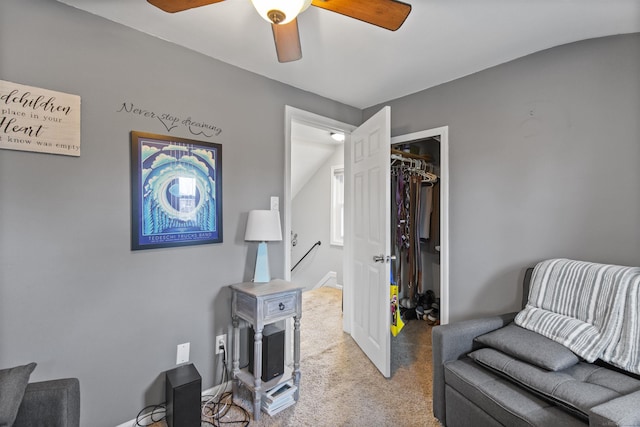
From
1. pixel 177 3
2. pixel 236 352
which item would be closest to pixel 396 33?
pixel 177 3

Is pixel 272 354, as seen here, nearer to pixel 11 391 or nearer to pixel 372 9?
Result: pixel 11 391

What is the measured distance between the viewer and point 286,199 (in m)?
2.43

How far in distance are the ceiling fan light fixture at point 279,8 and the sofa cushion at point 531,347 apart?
184 cm

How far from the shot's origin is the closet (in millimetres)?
3328

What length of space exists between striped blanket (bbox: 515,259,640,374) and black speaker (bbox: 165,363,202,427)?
75.4 inches

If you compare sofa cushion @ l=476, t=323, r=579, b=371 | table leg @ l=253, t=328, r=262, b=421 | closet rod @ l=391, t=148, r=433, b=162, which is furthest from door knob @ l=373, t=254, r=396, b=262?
closet rod @ l=391, t=148, r=433, b=162

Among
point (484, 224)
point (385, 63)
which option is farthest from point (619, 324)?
point (385, 63)

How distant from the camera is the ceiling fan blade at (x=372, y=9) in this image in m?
1.18

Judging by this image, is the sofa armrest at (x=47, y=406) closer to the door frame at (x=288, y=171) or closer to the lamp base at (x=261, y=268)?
the lamp base at (x=261, y=268)

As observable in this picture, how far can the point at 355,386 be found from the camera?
2162 millimetres

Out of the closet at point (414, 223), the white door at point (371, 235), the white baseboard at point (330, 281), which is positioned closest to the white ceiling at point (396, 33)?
the white door at point (371, 235)

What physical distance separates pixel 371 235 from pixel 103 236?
1874 mm

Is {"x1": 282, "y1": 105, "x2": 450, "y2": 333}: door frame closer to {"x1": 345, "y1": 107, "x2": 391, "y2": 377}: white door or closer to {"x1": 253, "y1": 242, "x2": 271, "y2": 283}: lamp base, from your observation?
{"x1": 253, "y1": 242, "x2": 271, "y2": 283}: lamp base

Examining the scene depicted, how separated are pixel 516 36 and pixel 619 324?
5.48 ft
